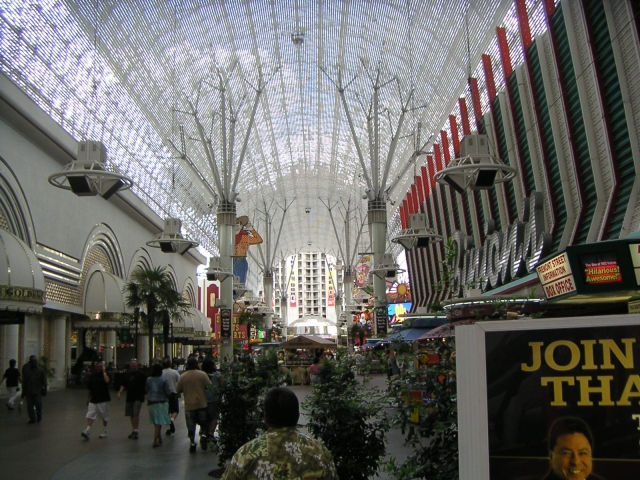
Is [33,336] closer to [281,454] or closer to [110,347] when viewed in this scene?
[110,347]

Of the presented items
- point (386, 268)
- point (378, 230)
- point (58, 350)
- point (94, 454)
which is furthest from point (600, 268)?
point (58, 350)

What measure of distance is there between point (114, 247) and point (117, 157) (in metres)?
5.04

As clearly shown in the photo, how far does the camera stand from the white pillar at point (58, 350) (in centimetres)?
3266

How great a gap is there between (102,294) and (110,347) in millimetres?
7030

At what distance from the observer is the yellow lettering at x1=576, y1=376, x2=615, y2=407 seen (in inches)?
132

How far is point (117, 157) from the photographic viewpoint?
3959cm

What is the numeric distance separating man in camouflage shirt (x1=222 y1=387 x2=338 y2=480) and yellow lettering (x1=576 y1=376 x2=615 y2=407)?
1.52 meters

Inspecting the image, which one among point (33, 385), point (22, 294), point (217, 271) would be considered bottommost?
point (33, 385)

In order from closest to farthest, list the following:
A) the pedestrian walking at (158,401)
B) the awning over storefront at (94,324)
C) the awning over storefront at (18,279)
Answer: the pedestrian walking at (158,401)
the awning over storefront at (18,279)
the awning over storefront at (94,324)

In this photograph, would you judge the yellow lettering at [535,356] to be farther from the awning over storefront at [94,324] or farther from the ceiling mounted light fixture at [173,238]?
the awning over storefront at [94,324]

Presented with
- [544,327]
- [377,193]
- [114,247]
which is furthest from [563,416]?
[114,247]

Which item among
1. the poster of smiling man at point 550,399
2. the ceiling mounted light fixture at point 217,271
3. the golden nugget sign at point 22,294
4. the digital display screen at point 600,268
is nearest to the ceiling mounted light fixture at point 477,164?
the digital display screen at point 600,268

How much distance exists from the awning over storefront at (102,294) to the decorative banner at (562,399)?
3396 cm

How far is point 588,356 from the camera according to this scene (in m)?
3.41
